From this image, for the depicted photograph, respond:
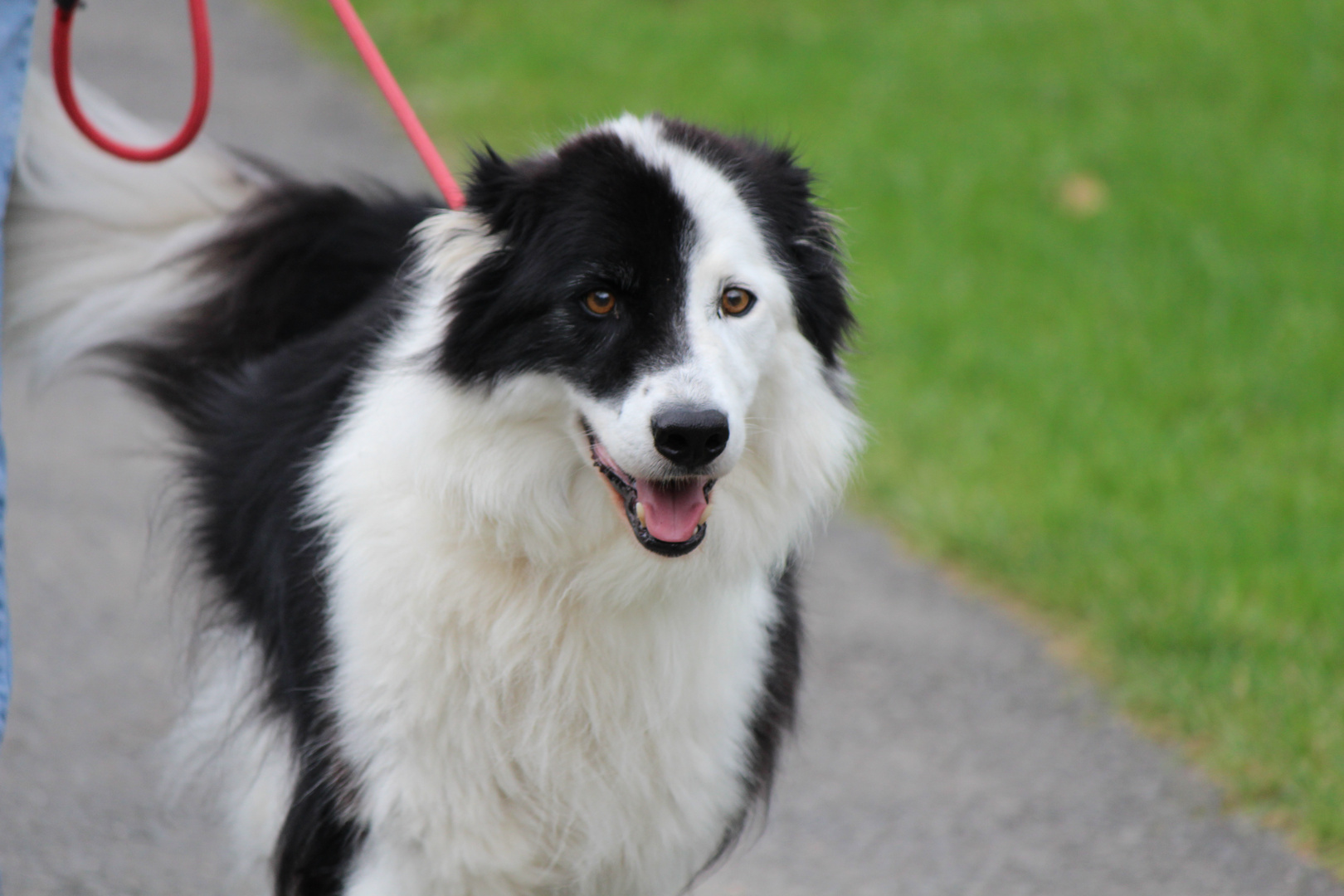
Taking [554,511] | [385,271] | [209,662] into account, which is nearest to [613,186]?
[554,511]

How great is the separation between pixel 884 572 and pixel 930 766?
46.5 inches

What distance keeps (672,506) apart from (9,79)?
148 centimetres

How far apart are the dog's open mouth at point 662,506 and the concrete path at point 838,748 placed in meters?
1.42

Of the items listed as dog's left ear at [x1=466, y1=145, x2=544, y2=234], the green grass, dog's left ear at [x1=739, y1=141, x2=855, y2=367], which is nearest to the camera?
dog's left ear at [x1=466, y1=145, x2=544, y2=234]

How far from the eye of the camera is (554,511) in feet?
8.76

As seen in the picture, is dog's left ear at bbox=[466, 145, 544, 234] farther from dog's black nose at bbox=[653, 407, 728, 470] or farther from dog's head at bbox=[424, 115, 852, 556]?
dog's black nose at bbox=[653, 407, 728, 470]

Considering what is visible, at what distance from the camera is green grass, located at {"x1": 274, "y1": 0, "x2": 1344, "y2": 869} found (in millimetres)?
4762

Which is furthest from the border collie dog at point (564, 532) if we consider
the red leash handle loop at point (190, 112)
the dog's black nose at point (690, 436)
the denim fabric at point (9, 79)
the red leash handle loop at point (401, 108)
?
Result: the red leash handle loop at point (190, 112)

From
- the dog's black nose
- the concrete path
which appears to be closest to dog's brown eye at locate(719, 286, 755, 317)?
the dog's black nose

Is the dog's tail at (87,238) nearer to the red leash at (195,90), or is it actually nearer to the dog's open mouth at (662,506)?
the red leash at (195,90)

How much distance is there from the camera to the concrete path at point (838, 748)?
12.1ft

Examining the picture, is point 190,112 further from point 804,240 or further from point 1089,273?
point 1089,273

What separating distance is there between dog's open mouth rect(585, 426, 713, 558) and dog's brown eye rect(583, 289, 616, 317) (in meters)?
0.21

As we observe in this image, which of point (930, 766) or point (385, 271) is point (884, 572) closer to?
point (930, 766)
